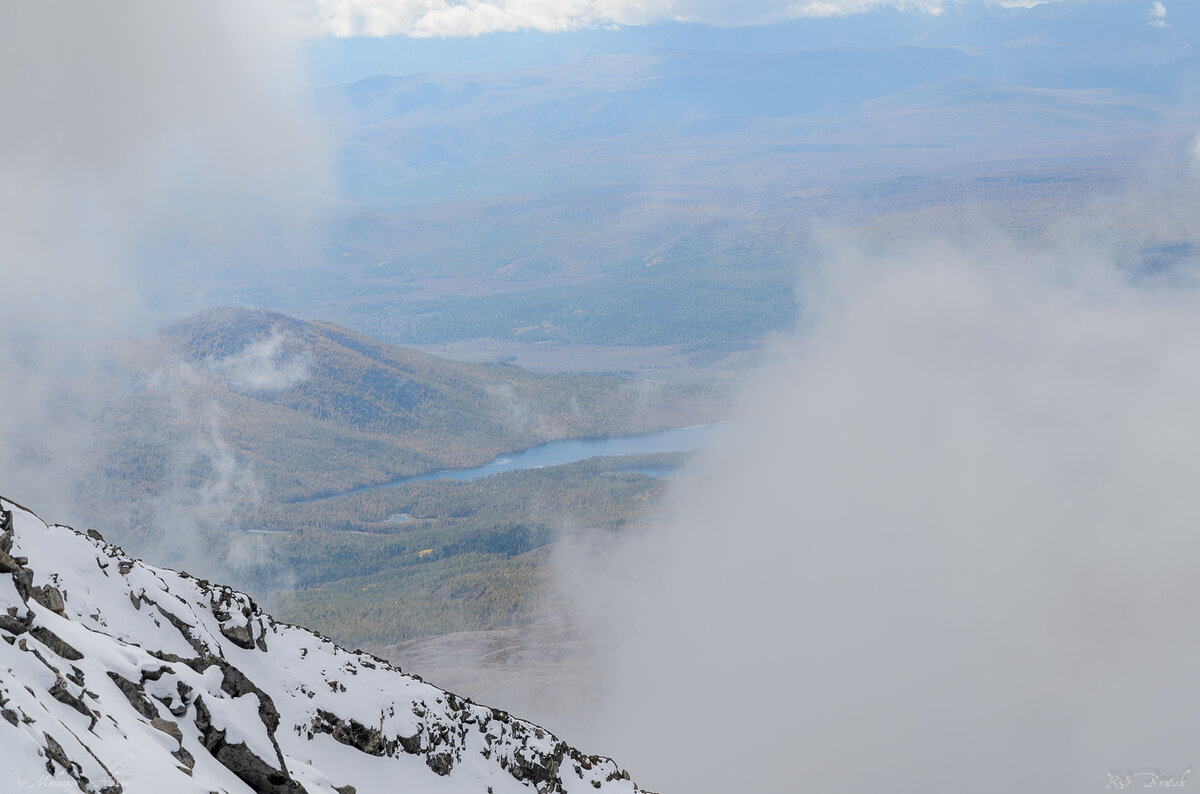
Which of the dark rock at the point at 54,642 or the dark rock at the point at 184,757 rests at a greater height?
the dark rock at the point at 54,642

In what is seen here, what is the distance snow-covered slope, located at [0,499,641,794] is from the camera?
2759 cm

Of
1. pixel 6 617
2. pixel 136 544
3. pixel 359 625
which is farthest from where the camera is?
pixel 136 544

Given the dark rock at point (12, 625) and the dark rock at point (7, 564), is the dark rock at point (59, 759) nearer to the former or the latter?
the dark rock at point (12, 625)

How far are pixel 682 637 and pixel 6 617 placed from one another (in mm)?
161243

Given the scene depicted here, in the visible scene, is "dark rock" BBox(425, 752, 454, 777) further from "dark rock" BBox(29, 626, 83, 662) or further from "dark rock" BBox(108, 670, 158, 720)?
"dark rock" BBox(29, 626, 83, 662)

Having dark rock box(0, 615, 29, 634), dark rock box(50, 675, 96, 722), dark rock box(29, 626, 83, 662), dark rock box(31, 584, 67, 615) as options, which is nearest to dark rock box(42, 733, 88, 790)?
dark rock box(50, 675, 96, 722)

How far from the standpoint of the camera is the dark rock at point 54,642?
31.7 m

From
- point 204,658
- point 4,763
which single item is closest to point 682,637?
point 204,658

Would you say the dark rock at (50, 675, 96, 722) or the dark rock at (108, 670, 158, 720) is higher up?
the dark rock at (108, 670, 158, 720)

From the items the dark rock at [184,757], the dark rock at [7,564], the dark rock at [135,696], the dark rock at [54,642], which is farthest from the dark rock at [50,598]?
the dark rock at [184,757]

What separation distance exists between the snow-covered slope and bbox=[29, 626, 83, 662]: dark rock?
46 mm

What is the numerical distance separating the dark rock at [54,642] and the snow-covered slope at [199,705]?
1.8 inches

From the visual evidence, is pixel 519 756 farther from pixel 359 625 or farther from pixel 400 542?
pixel 400 542

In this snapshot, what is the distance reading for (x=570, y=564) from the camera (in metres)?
186
